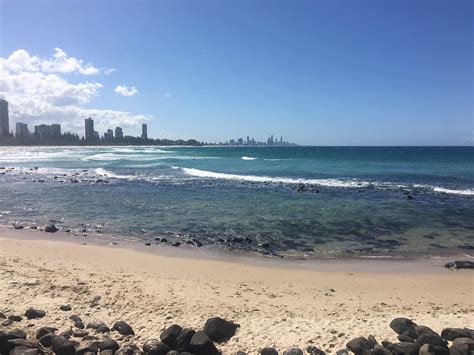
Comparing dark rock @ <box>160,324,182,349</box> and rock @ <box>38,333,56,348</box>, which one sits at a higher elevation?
dark rock @ <box>160,324,182,349</box>

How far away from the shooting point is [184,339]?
5582 mm

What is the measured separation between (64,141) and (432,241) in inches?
7013

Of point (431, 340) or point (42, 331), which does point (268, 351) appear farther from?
point (42, 331)

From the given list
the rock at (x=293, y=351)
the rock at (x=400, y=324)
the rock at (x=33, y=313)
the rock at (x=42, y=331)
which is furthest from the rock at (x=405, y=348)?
the rock at (x=33, y=313)

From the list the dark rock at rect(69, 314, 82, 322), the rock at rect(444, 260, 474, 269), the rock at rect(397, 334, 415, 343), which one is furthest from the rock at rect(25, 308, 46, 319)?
the rock at rect(444, 260, 474, 269)

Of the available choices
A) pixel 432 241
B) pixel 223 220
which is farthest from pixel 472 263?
pixel 223 220

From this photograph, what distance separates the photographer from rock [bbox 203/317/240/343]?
19.3ft

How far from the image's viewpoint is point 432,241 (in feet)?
42.6

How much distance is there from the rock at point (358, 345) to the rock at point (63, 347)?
3742 millimetres

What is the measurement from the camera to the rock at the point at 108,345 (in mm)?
5488

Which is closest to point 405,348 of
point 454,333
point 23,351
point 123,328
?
point 454,333

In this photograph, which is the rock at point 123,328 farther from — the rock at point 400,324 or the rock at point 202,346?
the rock at point 400,324

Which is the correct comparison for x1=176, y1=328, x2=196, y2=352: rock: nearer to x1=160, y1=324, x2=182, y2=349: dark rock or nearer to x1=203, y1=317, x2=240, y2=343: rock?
x1=160, y1=324, x2=182, y2=349: dark rock

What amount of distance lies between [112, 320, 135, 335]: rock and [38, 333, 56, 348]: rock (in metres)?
0.86
